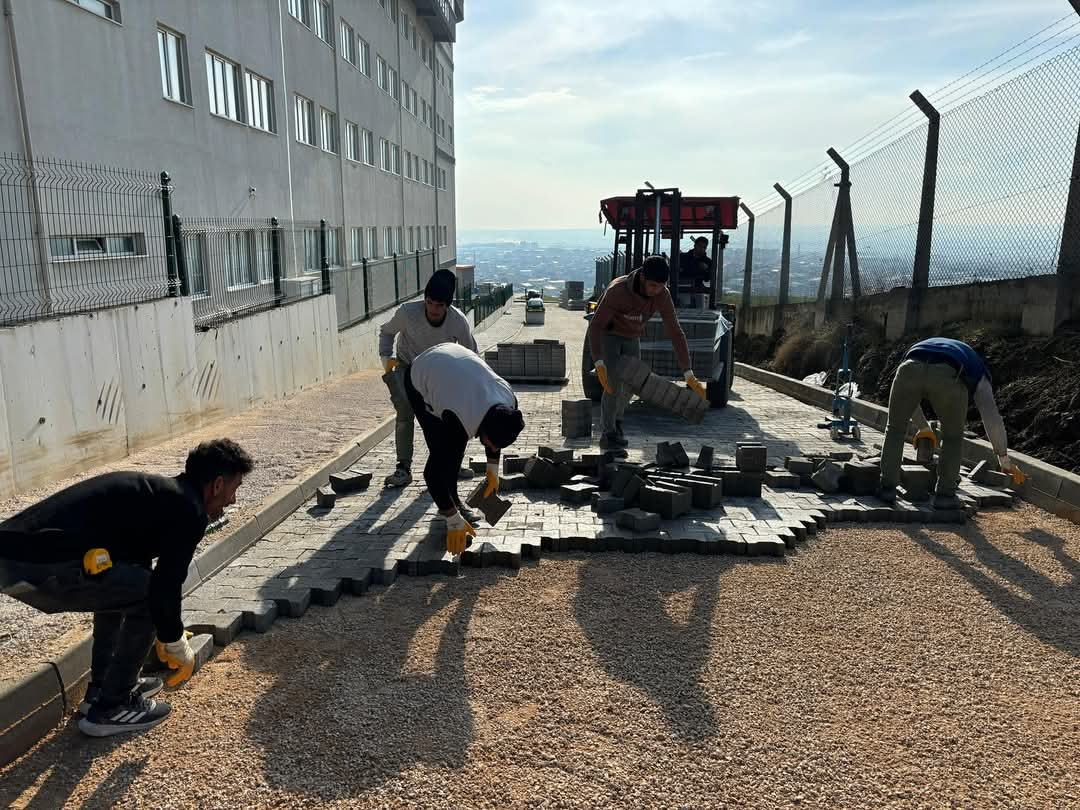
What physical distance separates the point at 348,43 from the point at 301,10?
4.01 metres

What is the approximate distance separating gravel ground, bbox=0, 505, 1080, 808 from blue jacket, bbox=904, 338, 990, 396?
1.41m

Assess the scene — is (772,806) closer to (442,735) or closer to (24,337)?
(442,735)

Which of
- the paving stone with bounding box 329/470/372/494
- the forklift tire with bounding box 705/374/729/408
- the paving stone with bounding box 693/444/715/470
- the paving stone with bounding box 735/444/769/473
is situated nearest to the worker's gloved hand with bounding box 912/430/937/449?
the paving stone with bounding box 735/444/769/473

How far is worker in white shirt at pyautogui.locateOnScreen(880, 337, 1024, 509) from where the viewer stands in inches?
203

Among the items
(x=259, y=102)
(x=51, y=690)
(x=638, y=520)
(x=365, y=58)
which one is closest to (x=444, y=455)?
(x=638, y=520)

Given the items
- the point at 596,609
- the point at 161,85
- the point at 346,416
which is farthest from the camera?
the point at 161,85

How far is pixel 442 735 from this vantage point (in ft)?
9.45

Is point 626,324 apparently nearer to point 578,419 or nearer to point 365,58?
Answer: point 578,419

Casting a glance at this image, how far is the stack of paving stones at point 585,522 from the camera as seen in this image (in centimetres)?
414

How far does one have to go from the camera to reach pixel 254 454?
7.07m

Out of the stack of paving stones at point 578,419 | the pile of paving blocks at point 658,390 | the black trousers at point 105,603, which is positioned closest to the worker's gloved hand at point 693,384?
the pile of paving blocks at point 658,390

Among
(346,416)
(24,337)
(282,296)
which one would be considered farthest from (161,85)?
(24,337)

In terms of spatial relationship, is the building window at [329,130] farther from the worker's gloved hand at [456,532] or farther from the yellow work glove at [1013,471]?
the yellow work glove at [1013,471]

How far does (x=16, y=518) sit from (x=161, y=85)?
32.5 feet
